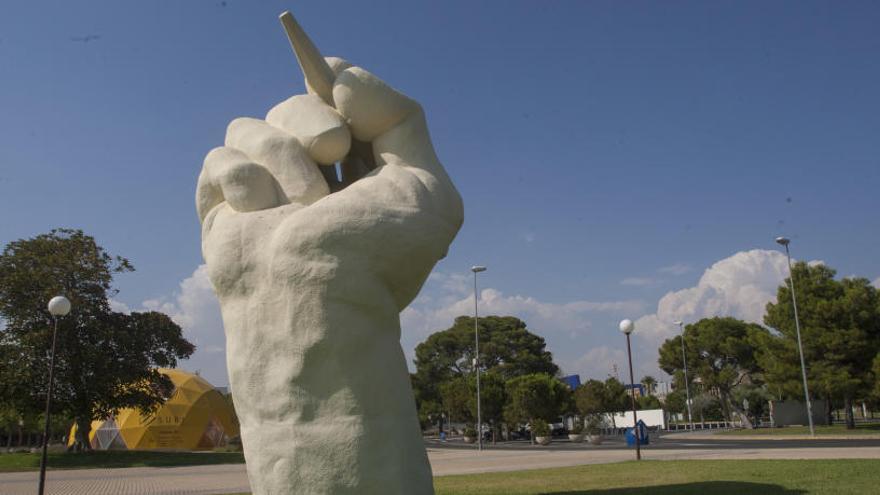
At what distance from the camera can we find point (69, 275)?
25312mm

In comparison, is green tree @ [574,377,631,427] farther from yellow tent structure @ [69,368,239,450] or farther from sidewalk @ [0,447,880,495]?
yellow tent structure @ [69,368,239,450]

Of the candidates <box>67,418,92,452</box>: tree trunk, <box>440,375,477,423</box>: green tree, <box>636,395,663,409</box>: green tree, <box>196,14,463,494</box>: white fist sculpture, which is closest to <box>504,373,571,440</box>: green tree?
<box>440,375,477,423</box>: green tree

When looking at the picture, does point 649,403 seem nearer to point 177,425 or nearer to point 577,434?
point 577,434

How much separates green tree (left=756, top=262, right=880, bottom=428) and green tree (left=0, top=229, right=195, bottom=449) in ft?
97.2

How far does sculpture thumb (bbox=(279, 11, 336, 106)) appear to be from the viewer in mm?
6391

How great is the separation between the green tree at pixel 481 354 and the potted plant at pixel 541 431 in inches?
735

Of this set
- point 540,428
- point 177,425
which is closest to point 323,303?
point 540,428

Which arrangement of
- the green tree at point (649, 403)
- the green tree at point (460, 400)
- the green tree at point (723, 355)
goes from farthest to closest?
the green tree at point (649, 403) < the green tree at point (723, 355) < the green tree at point (460, 400)

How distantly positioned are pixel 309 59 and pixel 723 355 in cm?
4502

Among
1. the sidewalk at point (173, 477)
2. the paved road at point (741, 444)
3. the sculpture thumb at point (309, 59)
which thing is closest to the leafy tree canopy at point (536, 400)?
the paved road at point (741, 444)

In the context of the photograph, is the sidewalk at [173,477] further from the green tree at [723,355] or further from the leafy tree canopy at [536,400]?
the green tree at [723,355]

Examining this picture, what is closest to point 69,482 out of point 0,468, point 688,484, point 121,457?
point 0,468

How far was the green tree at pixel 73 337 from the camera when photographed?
23.9 m

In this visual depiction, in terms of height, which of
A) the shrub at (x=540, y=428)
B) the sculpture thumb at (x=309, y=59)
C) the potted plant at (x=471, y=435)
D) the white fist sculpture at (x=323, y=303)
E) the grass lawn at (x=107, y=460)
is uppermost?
the sculpture thumb at (x=309, y=59)
